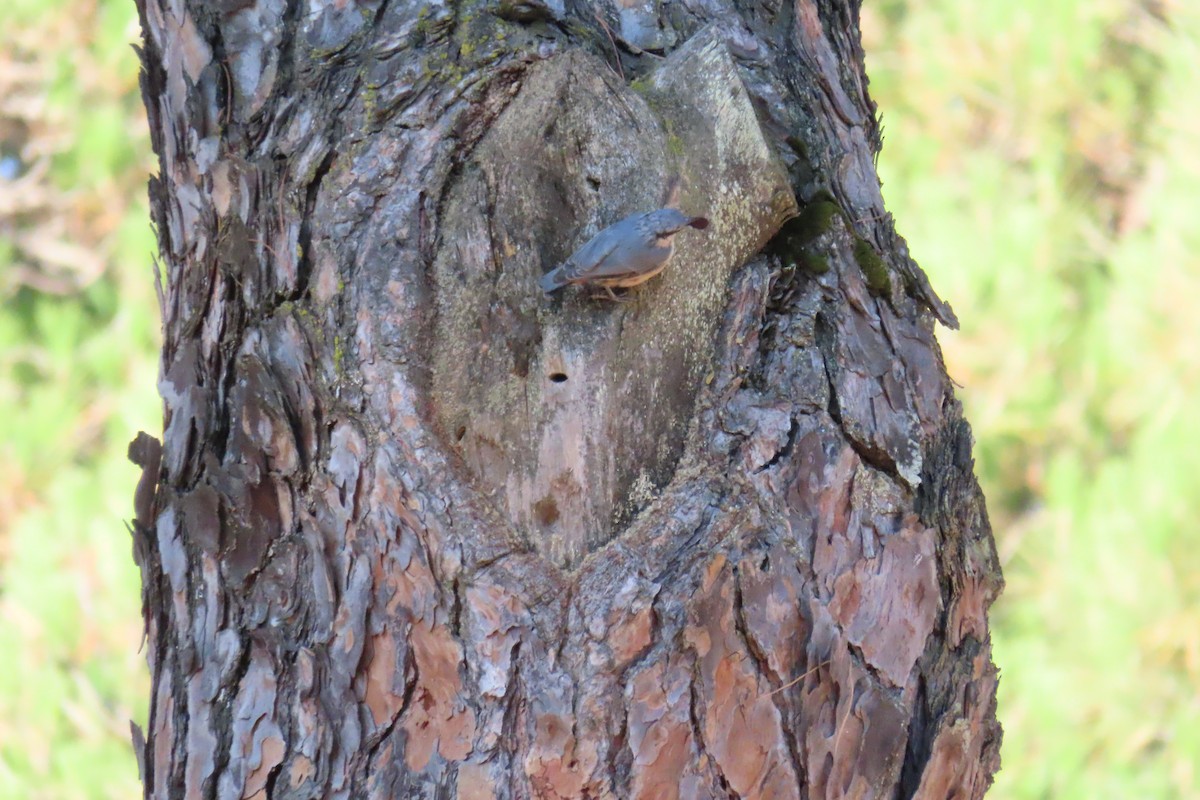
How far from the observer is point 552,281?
0.90m

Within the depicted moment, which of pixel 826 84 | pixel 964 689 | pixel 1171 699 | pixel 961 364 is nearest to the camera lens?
pixel 964 689

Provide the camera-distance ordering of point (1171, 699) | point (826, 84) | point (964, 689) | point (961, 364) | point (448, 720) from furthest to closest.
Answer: point (961, 364) → point (1171, 699) → point (826, 84) → point (964, 689) → point (448, 720)

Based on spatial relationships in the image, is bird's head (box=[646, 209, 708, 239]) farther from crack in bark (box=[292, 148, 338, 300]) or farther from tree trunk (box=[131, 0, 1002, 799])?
crack in bark (box=[292, 148, 338, 300])

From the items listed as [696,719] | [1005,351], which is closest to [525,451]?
[696,719]

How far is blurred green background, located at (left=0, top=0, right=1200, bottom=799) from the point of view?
7.36ft

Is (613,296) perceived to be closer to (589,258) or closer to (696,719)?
(589,258)

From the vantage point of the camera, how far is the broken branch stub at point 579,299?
89 centimetres

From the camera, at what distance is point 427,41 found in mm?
945

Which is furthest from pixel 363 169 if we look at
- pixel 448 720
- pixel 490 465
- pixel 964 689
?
pixel 964 689

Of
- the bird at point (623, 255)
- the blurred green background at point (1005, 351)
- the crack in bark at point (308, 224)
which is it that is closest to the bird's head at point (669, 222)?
the bird at point (623, 255)

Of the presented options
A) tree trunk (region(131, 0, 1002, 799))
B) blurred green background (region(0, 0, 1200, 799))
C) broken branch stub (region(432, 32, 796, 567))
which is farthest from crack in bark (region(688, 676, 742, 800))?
blurred green background (region(0, 0, 1200, 799))

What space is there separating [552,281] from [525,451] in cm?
14

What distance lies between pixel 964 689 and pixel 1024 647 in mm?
1495

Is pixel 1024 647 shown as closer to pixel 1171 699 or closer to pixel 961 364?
pixel 1171 699
